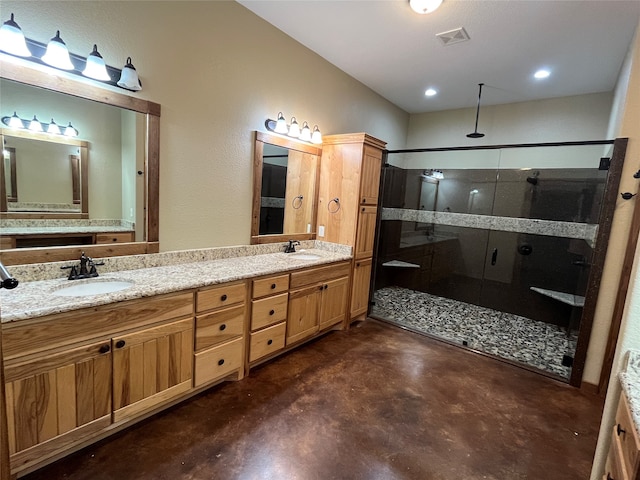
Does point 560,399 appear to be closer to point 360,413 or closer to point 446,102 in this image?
point 360,413

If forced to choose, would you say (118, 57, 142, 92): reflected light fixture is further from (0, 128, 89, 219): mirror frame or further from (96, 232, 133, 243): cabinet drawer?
(96, 232, 133, 243): cabinet drawer

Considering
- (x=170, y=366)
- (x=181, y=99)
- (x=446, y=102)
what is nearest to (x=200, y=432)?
(x=170, y=366)

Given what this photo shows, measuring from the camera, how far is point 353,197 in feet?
10.4

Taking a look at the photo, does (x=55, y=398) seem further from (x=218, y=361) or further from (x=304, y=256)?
(x=304, y=256)

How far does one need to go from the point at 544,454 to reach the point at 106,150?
3329mm

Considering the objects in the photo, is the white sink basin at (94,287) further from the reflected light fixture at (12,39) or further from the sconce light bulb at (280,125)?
the sconce light bulb at (280,125)

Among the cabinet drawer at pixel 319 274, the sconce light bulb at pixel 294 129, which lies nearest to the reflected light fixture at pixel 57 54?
the sconce light bulb at pixel 294 129

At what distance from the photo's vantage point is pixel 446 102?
431cm

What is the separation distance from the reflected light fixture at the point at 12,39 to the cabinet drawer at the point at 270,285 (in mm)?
1778

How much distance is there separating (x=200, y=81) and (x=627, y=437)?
9.57 ft

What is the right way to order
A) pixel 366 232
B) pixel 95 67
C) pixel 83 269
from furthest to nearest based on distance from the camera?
1. pixel 366 232
2. pixel 83 269
3. pixel 95 67

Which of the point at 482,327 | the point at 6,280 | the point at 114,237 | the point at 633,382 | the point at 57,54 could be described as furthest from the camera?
the point at 482,327

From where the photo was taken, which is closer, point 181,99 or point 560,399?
point 181,99

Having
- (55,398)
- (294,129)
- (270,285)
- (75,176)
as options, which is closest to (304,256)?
(270,285)
